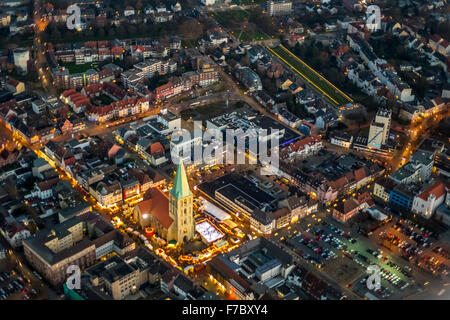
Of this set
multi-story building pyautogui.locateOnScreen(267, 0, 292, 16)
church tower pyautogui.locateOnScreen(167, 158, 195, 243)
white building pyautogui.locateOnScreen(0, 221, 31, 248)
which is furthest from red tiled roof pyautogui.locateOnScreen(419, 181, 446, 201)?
multi-story building pyautogui.locateOnScreen(267, 0, 292, 16)

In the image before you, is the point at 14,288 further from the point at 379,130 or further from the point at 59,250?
the point at 379,130

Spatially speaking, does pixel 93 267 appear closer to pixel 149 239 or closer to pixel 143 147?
pixel 149 239

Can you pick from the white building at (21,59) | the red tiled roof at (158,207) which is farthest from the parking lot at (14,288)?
the white building at (21,59)

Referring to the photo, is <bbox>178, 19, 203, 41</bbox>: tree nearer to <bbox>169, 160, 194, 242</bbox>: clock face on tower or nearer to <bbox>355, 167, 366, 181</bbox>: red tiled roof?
<bbox>355, 167, 366, 181</bbox>: red tiled roof

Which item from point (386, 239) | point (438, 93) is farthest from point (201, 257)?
point (438, 93)

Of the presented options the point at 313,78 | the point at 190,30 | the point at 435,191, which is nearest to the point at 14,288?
the point at 435,191

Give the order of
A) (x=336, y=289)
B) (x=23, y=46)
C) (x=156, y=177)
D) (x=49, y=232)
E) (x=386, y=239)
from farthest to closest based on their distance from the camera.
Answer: (x=23, y=46), (x=156, y=177), (x=386, y=239), (x=49, y=232), (x=336, y=289)

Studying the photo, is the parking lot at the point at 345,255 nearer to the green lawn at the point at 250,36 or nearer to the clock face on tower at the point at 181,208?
the clock face on tower at the point at 181,208
